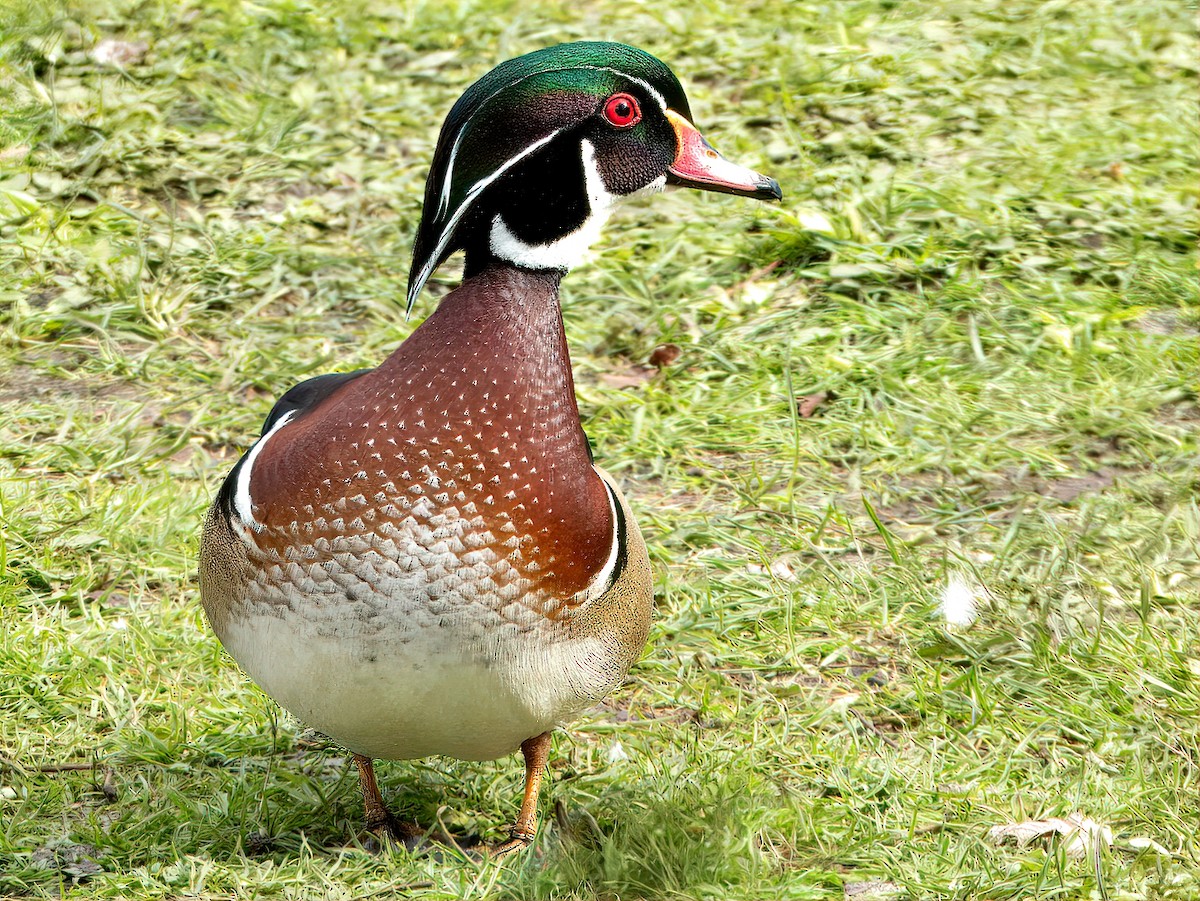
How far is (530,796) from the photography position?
253 centimetres

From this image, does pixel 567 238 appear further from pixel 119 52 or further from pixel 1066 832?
pixel 119 52

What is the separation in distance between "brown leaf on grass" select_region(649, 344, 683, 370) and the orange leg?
179cm

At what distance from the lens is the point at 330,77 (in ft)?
17.6

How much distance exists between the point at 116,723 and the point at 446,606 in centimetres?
114

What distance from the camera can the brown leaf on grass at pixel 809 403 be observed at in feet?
12.8

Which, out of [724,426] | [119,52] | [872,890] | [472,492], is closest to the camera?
[472,492]

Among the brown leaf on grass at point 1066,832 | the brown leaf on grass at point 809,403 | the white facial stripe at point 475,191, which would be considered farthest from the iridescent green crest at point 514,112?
the brown leaf on grass at point 809,403

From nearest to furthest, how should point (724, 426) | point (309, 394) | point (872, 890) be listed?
1. point (872, 890)
2. point (309, 394)
3. point (724, 426)

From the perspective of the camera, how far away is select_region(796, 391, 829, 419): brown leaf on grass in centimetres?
390

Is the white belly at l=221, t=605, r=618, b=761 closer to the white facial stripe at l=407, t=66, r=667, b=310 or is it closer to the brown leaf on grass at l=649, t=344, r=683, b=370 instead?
the white facial stripe at l=407, t=66, r=667, b=310

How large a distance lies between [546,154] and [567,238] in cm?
15

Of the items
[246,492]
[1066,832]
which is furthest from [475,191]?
[1066,832]

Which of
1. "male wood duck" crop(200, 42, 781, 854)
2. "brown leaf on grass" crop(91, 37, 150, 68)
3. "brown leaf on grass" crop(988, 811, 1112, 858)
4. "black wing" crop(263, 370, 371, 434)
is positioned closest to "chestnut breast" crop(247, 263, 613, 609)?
"male wood duck" crop(200, 42, 781, 854)

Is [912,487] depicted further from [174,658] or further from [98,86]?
[98,86]
